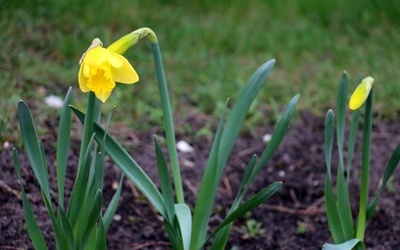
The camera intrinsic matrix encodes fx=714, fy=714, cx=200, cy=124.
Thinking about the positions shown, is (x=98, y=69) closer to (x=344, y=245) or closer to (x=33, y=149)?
(x=33, y=149)

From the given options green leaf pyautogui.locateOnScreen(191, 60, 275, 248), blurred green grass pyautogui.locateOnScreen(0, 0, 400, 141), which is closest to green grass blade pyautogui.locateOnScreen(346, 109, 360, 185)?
green leaf pyautogui.locateOnScreen(191, 60, 275, 248)

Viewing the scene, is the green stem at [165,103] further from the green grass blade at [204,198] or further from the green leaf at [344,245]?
the green leaf at [344,245]

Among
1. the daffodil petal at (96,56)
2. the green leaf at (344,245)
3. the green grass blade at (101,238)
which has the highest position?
the daffodil petal at (96,56)

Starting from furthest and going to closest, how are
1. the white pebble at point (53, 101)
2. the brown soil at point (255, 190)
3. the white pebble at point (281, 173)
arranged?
the white pebble at point (53, 101) → the white pebble at point (281, 173) → the brown soil at point (255, 190)

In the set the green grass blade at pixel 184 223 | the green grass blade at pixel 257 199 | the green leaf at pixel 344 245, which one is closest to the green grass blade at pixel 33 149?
the green grass blade at pixel 184 223

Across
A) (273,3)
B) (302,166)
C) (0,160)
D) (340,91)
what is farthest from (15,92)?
(273,3)

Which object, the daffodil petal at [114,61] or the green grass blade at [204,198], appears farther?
the green grass blade at [204,198]
